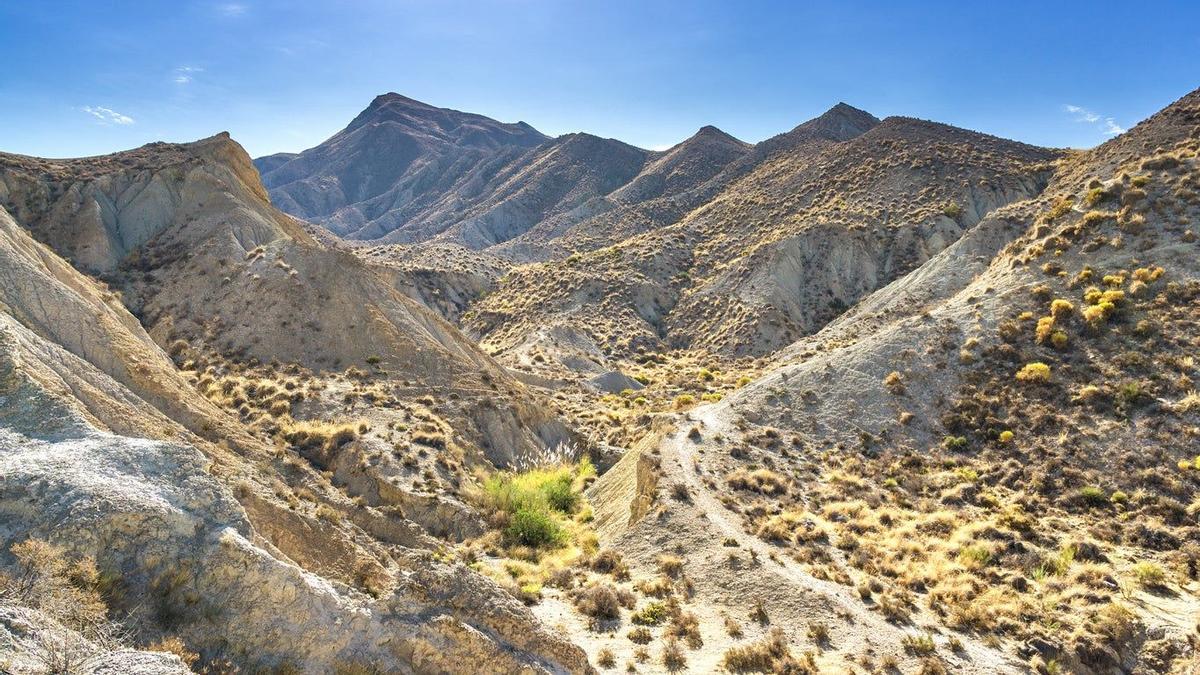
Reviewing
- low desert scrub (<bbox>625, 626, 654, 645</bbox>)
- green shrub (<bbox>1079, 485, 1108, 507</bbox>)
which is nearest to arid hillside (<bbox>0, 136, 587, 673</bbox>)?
low desert scrub (<bbox>625, 626, 654, 645</bbox>)

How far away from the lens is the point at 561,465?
28281 millimetres

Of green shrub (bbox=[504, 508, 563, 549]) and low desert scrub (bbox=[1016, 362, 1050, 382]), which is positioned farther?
low desert scrub (bbox=[1016, 362, 1050, 382])

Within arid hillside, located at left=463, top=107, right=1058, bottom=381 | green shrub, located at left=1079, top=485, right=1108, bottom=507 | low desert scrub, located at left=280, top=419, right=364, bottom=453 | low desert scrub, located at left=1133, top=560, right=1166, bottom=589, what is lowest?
low desert scrub, located at left=1133, top=560, right=1166, bottom=589

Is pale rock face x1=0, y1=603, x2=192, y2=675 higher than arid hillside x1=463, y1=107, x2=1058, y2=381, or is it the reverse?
arid hillside x1=463, y1=107, x2=1058, y2=381

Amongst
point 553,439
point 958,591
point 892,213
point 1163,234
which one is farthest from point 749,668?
point 892,213

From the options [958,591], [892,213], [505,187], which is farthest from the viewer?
[505,187]

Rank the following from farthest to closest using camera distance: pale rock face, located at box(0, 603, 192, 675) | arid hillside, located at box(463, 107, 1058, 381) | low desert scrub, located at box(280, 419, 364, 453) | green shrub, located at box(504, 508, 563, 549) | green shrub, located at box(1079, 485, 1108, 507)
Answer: arid hillside, located at box(463, 107, 1058, 381)
low desert scrub, located at box(280, 419, 364, 453)
green shrub, located at box(504, 508, 563, 549)
green shrub, located at box(1079, 485, 1108, 507)
pale rock face, located at box(0, 603, 192, 675)

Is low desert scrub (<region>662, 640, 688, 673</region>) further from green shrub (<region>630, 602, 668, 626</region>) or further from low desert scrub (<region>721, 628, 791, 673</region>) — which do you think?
green shrub (<region>630, 602, 668, 626</region>)

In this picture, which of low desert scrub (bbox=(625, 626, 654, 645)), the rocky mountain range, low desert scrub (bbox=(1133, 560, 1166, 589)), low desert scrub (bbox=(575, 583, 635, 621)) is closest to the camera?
the rocky mountain range

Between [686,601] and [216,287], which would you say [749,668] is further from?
[216,287]

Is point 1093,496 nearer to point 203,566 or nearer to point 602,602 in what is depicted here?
point 602,602

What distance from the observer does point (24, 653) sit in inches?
200

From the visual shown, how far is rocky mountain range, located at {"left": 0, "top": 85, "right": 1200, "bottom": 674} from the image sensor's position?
8.25 meters

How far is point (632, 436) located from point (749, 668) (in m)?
22.5
